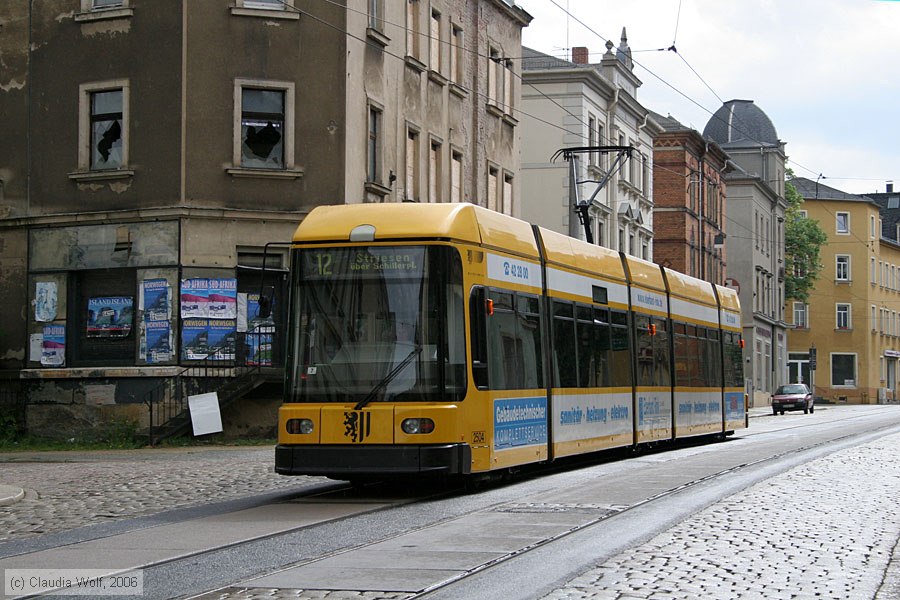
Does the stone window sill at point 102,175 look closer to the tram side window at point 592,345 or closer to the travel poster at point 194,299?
the travel poster at point 194,299

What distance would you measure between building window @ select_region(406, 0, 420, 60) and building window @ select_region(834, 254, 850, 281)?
81.3m

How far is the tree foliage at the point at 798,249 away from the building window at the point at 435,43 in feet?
212

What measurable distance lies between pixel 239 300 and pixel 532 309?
13.2 m

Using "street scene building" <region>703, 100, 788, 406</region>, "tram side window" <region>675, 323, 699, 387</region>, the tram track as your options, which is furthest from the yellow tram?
"street scene building" <region>703, 100, 788, 406</region>

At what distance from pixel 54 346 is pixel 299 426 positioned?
664 inches

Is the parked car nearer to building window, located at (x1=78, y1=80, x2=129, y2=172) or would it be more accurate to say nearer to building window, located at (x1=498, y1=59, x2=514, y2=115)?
building window, located at (x1=498, y1=59, x2=514, y2=115)

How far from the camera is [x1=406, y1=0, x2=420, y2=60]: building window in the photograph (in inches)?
1393

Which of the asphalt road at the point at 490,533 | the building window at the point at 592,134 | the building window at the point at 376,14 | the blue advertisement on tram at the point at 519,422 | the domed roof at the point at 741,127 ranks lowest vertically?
the asphalt road at the point at 490,533

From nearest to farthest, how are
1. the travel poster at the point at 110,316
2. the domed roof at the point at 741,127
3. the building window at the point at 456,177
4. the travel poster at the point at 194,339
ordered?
the travel poster at the point at 194,339, the travel poster at the point at 110,316, the building window at the point at 456,177, the domed roof at the point at 741,127

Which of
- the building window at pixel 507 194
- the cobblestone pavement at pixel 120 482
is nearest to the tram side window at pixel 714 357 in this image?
the cobblestone pavement at pixel 120 482

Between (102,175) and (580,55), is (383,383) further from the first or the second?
(580,55)

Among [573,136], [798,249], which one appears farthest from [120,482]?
[798,249]

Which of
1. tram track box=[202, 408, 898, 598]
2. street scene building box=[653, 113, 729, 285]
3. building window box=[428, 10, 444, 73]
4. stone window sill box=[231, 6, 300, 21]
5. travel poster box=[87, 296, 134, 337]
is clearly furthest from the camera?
street scene building box=[653, 113, 729, 285]

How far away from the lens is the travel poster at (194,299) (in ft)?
97.3
